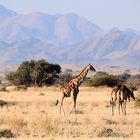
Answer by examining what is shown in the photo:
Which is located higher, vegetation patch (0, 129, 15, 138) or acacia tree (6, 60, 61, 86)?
acacia tree (6, 60, 61, 86)

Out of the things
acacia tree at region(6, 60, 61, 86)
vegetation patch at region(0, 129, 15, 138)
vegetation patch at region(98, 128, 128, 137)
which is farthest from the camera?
acacia tree at region(6, 60, 61, 86)

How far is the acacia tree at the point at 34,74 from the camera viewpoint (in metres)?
68.1

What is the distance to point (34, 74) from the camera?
67062 millimetres

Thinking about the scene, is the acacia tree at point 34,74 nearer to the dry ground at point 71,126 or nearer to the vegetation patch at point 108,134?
the dry ground at point 71,126

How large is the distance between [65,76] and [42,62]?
43.5 ft

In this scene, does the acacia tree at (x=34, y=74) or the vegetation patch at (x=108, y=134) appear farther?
the acacia tree at (x=34, y=74)

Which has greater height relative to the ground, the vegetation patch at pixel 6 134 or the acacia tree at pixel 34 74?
the acacia tree at pixel 34 74

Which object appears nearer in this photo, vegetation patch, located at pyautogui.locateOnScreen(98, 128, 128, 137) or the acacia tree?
vegetation patch, located at pyautogui.locateOnScreen(98, 128, 128, 137)

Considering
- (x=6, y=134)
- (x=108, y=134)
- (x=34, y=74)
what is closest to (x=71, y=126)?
(x=108, y=134)

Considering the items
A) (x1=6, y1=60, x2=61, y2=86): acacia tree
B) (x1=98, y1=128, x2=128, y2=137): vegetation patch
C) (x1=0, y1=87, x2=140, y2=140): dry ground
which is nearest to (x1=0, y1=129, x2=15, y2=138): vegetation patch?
(x1=0, y1=87, x2=140, y2=140): dry ground

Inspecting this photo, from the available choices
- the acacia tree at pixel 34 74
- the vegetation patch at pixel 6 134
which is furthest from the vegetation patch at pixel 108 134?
the acacia tree at pixel 34 74

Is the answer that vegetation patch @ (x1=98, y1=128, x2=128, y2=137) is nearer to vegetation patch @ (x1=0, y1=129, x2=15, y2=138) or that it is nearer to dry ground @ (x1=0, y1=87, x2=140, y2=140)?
dry ground @ (x1=0, y1=87, x2=140, y2=140)

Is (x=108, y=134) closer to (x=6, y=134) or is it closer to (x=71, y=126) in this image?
(x=71, y=126)

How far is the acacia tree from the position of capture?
68131 mm
